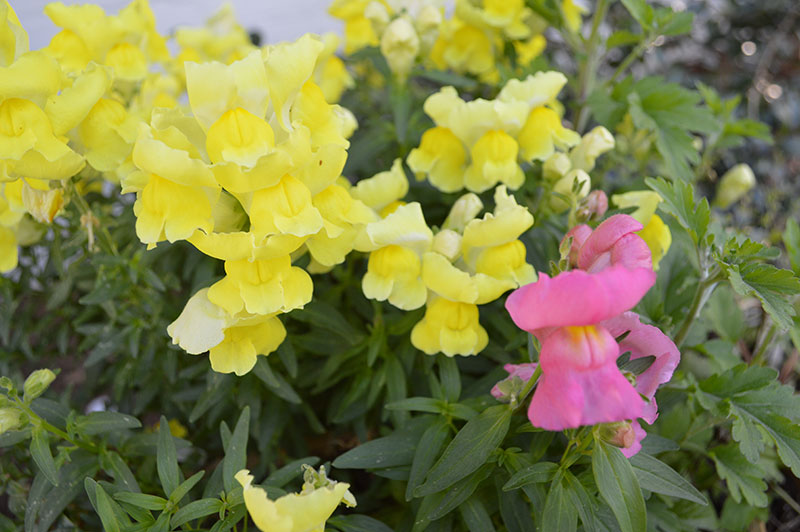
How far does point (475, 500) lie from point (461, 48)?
3.38ft

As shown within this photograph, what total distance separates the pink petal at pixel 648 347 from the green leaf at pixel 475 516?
0.28 meters

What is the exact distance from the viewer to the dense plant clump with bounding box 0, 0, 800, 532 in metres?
0.78

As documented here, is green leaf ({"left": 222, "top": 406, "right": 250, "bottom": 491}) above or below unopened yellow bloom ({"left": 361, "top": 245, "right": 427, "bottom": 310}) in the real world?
below

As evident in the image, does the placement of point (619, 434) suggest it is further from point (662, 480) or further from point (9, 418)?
point (9, 418)

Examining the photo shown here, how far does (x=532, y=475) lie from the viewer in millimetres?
814

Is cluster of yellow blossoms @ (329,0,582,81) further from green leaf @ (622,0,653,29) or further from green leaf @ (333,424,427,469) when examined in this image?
green leaf @ (333,424,427,469)

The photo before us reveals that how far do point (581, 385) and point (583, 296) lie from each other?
3.7 inches

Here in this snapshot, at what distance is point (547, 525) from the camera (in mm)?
768

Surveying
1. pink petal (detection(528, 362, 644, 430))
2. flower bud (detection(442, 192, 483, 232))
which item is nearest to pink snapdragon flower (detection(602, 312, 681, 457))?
pink petal (detection(528, 362, 644, 430))

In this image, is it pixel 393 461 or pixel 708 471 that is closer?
pixel 393 461

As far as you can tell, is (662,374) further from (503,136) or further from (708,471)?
(708,471)

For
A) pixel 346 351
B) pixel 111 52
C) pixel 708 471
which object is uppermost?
pixel 111 52

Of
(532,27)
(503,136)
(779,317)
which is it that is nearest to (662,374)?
(779,317)

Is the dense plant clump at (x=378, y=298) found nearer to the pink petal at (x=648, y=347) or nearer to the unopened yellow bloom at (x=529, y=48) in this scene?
the pink petal at (x=648, y=347)
